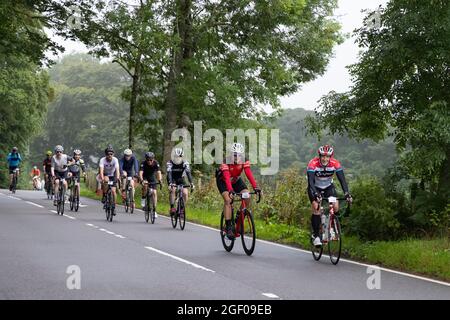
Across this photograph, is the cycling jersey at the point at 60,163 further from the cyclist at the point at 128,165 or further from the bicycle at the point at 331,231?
the bicycle at the point at 331,231

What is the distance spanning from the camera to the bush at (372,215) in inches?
514

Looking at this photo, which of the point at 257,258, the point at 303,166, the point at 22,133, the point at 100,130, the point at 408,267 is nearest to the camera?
the point at 408,267

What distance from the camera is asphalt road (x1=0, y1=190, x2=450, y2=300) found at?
8.64m

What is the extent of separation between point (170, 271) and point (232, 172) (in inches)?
138

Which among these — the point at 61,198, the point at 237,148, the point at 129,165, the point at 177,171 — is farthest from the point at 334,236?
the point at 61,198

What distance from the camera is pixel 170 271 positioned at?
414 inches

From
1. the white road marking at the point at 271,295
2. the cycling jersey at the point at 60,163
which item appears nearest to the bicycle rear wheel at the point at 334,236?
the white road marking at the point at 271,295

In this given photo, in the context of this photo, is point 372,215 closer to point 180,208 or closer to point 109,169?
point 180,208

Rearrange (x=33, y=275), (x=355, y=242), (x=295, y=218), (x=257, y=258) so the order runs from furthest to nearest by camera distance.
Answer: (x=295, y=218)
(x=355, y=242)
(x=257, y=258)
(x=33, y=275)
